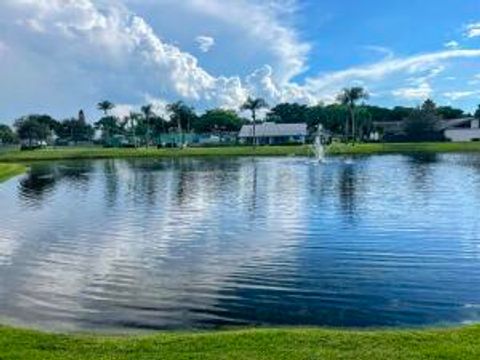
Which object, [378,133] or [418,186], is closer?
[418,186]

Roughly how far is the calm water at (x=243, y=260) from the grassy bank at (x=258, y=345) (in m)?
2.05

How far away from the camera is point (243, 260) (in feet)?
65.3

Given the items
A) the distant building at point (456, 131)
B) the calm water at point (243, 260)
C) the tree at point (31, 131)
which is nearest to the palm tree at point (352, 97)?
the distant building at point (456, 131)

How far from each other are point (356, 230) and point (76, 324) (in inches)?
532

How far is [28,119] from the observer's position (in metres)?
197

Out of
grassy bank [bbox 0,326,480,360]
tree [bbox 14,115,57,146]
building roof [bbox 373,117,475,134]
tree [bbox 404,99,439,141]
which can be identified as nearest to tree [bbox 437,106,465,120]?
building roof [bbox 373,117,475,134]

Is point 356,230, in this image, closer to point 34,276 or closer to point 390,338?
point 34,276

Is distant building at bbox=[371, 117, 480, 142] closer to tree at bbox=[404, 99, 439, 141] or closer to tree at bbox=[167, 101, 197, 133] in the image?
tree at bbox=[404, 99, 439, 141]

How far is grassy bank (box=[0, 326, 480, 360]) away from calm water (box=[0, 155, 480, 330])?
2047mm

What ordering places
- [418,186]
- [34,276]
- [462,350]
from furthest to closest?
[418,186] < [34,276] < [462,350]

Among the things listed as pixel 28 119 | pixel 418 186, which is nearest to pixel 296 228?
pixel 418 186

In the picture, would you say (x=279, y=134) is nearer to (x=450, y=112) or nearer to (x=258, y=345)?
(x=450, y=112)

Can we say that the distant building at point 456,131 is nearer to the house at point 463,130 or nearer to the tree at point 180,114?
the house at point 463,130

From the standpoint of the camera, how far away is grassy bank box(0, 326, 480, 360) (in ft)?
33.1
